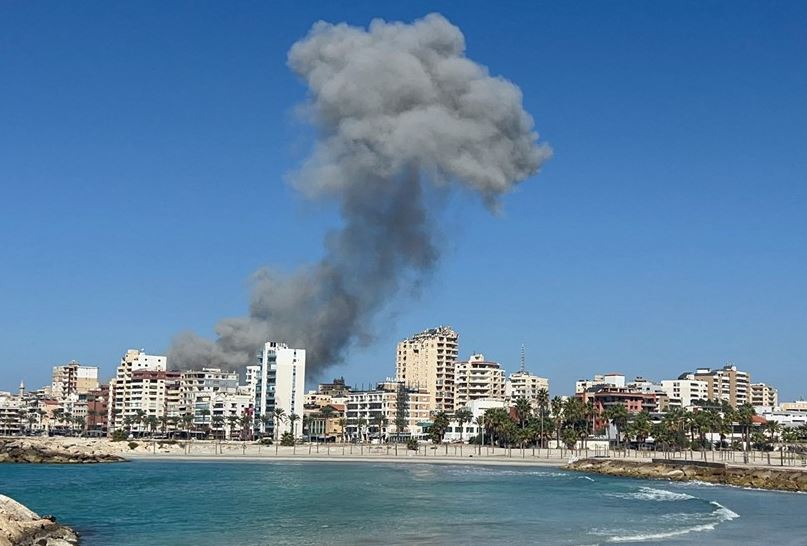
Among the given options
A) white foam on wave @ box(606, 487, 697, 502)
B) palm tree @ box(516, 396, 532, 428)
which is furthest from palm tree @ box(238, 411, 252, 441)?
white foam on wave @ box(606, 487, 697, 502)

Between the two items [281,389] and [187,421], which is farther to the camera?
[187,421]

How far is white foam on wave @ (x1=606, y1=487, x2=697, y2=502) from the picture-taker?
231 ft

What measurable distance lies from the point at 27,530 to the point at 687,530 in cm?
3050

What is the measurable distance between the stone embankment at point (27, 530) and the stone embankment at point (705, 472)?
60147mm

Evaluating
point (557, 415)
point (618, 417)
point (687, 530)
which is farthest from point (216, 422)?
point (687, 530)

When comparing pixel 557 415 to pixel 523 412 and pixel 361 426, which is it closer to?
pixel 523 412

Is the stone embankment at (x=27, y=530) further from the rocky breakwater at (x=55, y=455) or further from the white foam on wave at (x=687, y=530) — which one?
the rocky breakwater at (x=55, y=455)

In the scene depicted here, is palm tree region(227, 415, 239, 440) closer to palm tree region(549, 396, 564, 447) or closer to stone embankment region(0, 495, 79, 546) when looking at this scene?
palm tree region(549, 396, 564, 447)

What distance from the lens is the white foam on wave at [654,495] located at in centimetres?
7044

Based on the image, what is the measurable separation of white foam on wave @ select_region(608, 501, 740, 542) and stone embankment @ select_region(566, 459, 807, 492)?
26.4m

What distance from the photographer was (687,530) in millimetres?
49469

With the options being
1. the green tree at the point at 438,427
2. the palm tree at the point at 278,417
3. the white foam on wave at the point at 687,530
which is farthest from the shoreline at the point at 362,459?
the white foam on wave at the point at 687,530

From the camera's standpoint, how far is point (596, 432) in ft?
569

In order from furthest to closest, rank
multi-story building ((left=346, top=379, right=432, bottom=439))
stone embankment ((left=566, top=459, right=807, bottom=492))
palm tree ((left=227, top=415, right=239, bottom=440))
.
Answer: multi-story building ((left=346, top=379, right=432, bottom=439)), palm tree ((left=227, top=415, right=239, bottom=440)), stone embankment ((left=566, top=459, right=807, bottom=492))
